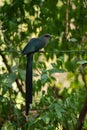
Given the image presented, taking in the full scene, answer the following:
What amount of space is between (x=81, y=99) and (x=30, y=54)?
617 mm

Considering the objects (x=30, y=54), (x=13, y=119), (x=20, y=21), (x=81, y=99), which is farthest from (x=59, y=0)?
(x=30, y=54)

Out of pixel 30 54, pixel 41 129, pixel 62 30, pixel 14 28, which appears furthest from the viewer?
pixel 62 30

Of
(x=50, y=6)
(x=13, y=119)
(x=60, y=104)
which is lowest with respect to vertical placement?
(x=13, y=119)

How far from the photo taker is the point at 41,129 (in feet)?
4.81

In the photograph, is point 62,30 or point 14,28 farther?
point 62,30

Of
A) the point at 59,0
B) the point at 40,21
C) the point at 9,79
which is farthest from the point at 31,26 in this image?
the point at 9,79

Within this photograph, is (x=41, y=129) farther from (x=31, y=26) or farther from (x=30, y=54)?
(x=31, y=26)

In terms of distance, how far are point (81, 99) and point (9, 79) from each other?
0.48 meters

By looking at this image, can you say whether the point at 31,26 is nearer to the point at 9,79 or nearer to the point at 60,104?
the point at 9,79

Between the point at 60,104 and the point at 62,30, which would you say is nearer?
the point at 60,104

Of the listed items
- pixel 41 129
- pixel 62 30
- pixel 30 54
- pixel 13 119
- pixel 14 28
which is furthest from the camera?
pixel 62 30

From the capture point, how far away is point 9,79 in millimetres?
1522

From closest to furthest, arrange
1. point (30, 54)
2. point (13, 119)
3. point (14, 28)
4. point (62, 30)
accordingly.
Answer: point (30, 54) → point (13, 119) → point (14, 28) → point (62, 30)

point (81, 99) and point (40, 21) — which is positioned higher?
point (40, 21)
